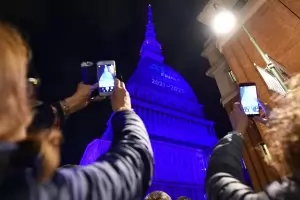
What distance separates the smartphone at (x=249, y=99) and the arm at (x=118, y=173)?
2.50 m

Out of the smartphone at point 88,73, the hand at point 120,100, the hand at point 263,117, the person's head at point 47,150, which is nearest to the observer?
the person's head at point 47,150

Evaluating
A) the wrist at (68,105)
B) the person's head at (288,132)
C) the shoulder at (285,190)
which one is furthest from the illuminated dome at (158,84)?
the shoulder at (285,190)

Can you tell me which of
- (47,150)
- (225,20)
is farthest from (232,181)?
(225,20)

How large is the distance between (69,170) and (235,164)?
1.43m

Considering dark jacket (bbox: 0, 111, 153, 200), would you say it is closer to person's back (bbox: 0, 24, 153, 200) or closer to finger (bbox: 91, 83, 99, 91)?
person's back (bbox: 0, 24, 153, 200)

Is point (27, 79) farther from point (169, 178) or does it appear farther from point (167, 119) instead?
point (167, 119)

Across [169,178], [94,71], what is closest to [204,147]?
[169,178]

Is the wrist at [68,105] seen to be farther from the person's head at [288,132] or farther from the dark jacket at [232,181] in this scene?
the person's head at [288,132]

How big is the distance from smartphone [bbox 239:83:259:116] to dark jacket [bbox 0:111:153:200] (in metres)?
2.51

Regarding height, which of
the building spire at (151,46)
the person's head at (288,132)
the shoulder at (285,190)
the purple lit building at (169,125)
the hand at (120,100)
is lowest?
the shoulder at (285,190)

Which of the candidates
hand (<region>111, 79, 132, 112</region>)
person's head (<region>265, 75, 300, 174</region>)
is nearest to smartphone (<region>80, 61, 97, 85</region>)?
hand (<region>111, 79, 132, 112</region>)

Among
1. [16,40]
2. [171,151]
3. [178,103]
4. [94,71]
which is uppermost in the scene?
[178,103]

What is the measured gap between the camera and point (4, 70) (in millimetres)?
1125

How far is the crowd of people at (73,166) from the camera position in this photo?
0.95 metres
